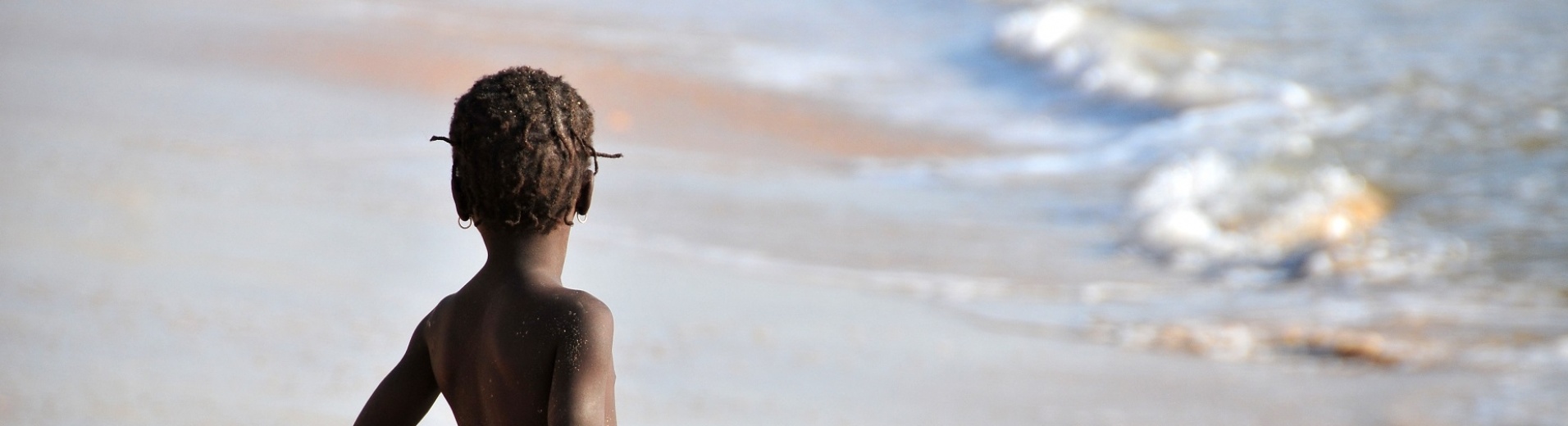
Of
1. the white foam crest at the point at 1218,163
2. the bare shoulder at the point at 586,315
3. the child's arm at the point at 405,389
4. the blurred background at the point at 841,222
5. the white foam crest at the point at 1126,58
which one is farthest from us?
the white foam crest at the point at 1126,58

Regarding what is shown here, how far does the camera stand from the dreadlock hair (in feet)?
6.40

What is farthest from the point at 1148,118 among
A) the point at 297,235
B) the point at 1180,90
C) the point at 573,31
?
the point at 297,235

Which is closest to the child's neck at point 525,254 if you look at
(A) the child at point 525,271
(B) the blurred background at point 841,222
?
(A) the child at point 525,271

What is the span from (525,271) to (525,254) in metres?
0.02

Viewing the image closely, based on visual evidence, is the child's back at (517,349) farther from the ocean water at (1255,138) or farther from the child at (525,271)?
the ocean water at (1255,138)

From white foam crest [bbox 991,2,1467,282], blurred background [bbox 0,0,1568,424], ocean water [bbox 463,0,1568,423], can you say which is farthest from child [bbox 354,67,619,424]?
white foam crest [bbox 991,2,1467,282]

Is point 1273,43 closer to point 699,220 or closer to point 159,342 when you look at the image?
point 699,220

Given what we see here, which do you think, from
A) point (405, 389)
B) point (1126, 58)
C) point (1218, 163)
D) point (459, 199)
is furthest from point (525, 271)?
point (1126, 58)

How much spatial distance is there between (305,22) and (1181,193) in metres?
7.92

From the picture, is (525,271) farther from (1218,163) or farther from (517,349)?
(1218,163)

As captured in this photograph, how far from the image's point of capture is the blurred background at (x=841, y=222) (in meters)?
5.11

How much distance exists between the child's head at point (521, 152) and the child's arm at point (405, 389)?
24 centimetres

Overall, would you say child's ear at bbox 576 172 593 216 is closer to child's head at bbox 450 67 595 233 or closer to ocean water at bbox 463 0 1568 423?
child's head at bbox 450 67 595 233

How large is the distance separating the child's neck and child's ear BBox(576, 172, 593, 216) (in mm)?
32
